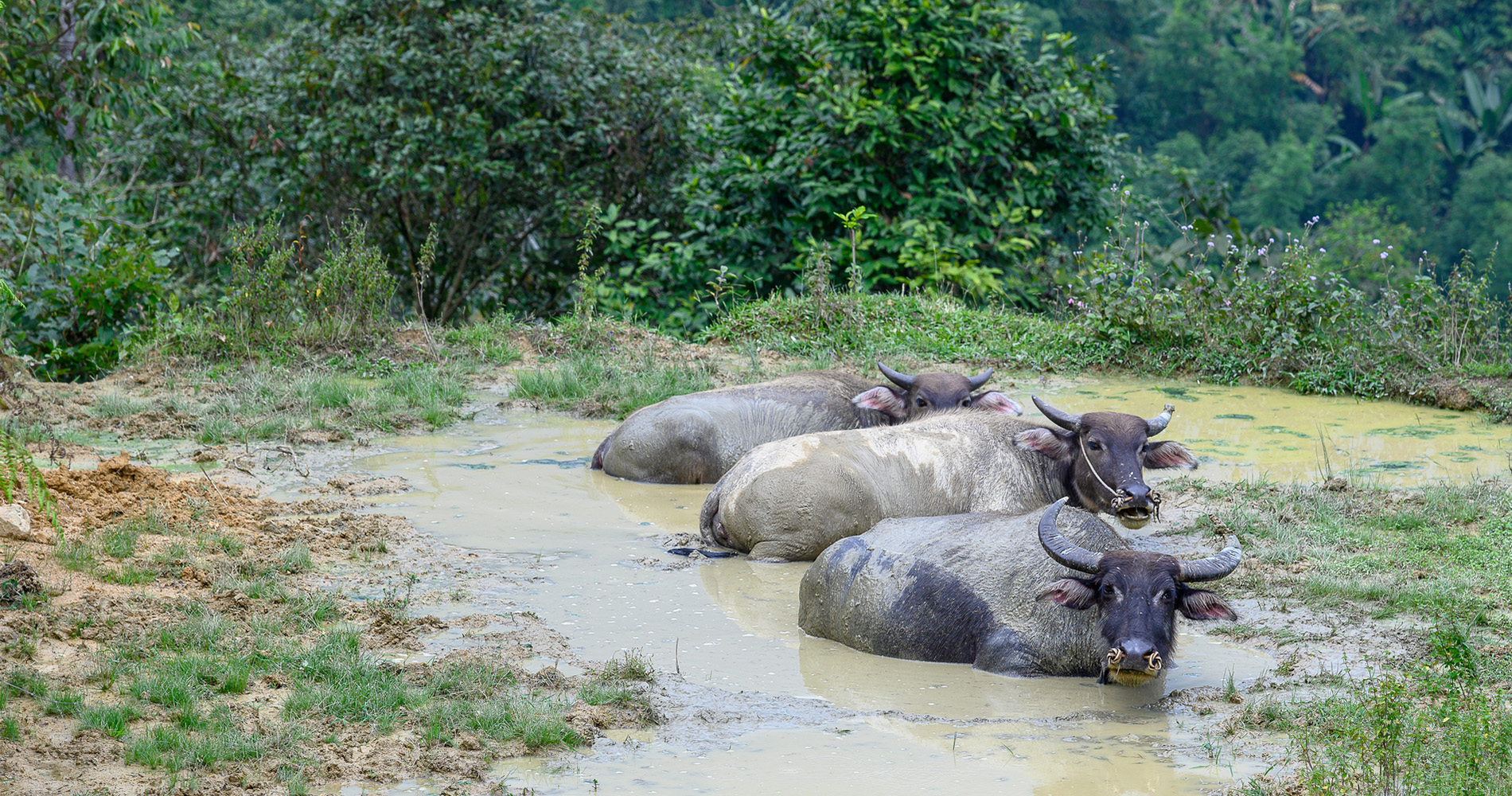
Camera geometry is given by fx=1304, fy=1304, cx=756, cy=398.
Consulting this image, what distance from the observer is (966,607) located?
564cm

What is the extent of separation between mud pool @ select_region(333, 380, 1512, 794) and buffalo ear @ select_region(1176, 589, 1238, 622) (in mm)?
329

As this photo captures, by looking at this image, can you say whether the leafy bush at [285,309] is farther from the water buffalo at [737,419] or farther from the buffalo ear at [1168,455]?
the buffalo ear at [1168,455]

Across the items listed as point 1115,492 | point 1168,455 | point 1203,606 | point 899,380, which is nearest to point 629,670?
point 1203,606

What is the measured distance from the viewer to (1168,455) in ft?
23.4

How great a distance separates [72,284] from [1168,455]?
9.77m

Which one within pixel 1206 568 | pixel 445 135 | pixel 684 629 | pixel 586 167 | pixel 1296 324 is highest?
pixel 445 135

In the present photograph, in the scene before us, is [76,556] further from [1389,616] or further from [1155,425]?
[1389,616]

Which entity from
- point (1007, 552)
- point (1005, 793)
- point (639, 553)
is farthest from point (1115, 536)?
point (639, 553)

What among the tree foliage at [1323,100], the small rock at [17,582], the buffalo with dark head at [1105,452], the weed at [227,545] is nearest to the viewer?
the small rock at [17,582]

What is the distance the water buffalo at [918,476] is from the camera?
7.00 m

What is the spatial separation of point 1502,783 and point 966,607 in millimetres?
2162

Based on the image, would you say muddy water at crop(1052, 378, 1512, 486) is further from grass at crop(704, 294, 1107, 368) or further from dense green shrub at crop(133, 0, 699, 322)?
dense green shrub at crop(133, 0, 699, 322)

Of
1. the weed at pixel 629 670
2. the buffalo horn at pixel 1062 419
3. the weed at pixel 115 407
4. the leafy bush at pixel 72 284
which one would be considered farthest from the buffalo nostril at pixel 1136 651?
the leafy bush at pixel 72 284

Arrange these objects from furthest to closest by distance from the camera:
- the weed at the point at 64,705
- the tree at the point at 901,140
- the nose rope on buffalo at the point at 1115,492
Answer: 1. the tree at the point at 901,140
2. the nose rope on buffalo at the point at 1115,492
3. the weed at the point at 64,705
